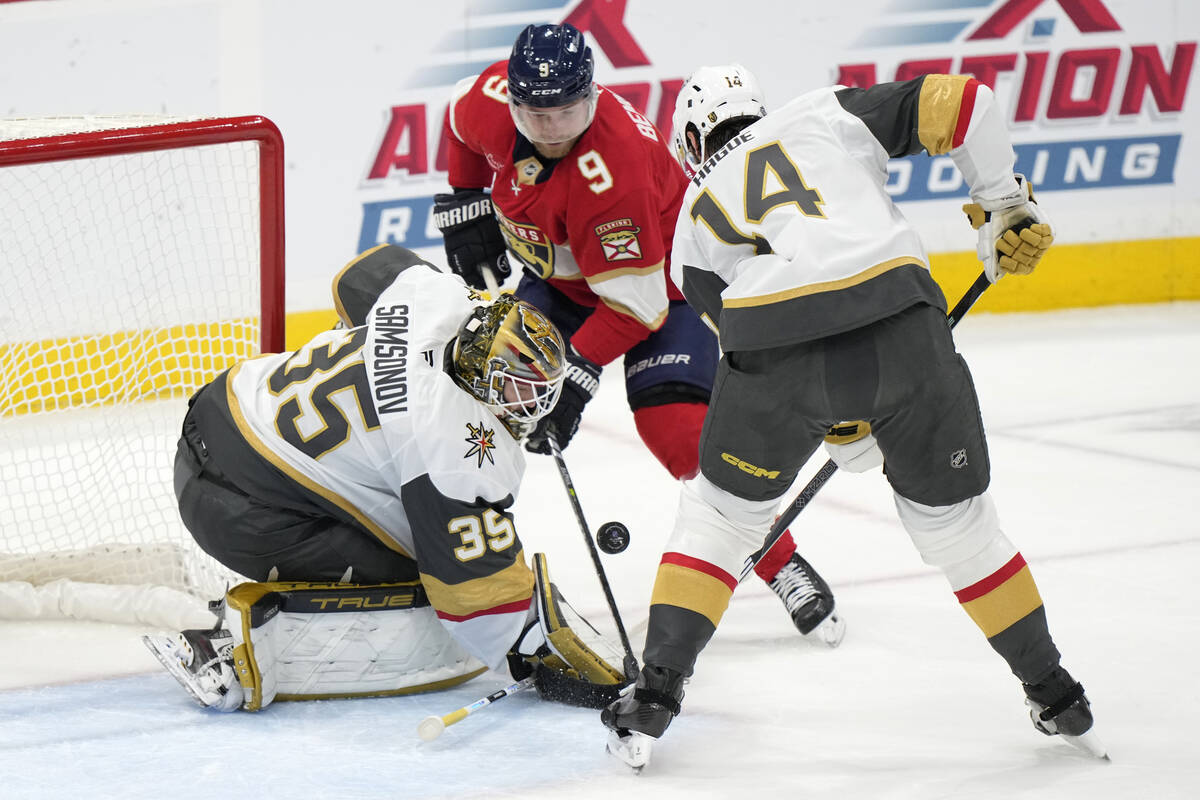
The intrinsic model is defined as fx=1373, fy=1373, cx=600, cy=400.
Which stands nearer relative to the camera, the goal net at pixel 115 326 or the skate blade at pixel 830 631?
the skate blade at pixel 830 631

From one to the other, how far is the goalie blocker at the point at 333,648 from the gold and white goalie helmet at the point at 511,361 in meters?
0.36

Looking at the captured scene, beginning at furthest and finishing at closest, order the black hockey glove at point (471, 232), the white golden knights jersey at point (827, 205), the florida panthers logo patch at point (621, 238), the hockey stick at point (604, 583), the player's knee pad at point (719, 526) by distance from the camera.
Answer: the black hockey glove at point (471, 232)
the florida panthers logo patch at point (621, 238)
the hockey stick at point (604, 583)
the player's knee pad at point (719, 526)
the white golden knights jersey at point (827, 205)

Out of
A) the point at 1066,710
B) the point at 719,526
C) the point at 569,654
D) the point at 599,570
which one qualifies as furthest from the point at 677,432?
the point at 1066,710

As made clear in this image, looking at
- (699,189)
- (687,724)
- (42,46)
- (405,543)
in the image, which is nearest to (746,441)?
(699,189)

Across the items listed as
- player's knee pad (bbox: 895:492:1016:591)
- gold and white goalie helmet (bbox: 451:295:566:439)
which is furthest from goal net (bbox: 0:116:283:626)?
player's knee pad (bbox: 895:492:1016:591)

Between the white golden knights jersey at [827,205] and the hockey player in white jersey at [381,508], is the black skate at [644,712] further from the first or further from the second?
the white golden knights jersey at [827,205]

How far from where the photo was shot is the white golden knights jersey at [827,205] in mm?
1902

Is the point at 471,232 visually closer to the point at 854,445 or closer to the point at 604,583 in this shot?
the point at 604,583

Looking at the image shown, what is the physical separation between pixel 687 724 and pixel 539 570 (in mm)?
390

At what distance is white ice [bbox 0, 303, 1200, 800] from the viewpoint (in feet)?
6.49

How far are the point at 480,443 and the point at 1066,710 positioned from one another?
96 centimetres

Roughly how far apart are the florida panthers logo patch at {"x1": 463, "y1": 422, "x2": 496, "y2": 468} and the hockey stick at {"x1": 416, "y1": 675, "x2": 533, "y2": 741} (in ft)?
1.26

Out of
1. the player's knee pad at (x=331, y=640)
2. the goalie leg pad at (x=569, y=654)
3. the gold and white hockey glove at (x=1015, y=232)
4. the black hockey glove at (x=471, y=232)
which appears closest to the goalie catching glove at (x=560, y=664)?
the goalie leg pad at (x=569, y=654)

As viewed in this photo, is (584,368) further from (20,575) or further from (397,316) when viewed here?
(20,575)
